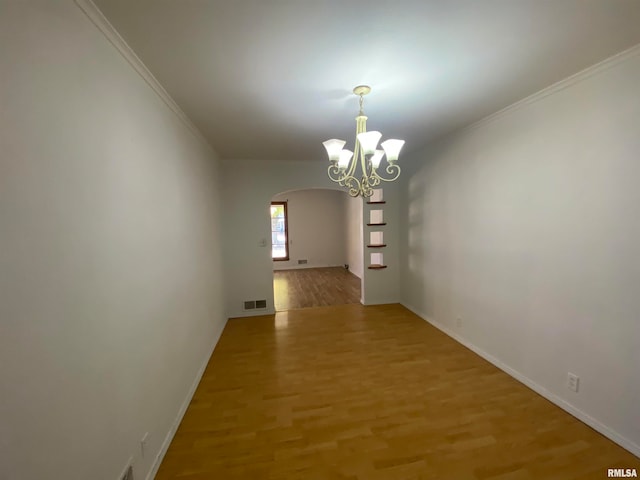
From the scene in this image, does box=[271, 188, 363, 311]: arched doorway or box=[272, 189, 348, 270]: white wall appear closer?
box=[271, 188, 363, 311]: arched doorway

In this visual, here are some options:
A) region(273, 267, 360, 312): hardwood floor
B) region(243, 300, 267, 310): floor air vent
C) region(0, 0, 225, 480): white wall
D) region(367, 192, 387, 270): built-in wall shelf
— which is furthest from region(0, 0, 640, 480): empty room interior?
region(273, 267, 360, 312): hardwood floor

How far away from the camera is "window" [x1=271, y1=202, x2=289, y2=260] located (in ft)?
27.2

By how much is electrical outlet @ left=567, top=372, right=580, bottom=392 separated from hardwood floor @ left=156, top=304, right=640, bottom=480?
22 centimetres

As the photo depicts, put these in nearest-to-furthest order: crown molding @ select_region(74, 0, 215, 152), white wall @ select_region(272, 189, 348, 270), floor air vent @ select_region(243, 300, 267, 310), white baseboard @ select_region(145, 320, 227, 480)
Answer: crown molding @ select_region(74, 0, 215, 152) < white baseboard @ select_region(145, 320, 227, 480) < floor air vent @ select_region(243, 300, 267, 310) < white wall @ select_region(272, 189, 348, 270)

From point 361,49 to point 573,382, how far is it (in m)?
2.85

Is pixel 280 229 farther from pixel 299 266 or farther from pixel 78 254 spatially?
pixel 78 254

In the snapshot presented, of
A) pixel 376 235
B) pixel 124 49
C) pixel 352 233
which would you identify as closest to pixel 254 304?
pixel 376 235

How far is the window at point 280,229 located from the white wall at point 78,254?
622cm

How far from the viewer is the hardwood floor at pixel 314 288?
5175 mm

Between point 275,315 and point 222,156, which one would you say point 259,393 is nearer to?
point 275,315

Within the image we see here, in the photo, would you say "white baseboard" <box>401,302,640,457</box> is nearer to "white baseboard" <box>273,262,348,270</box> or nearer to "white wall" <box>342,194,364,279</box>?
"white wall" <box>342,194,364,279</box>

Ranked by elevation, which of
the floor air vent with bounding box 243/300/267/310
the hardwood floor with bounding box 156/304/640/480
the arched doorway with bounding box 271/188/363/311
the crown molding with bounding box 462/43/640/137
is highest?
the crown molding with bounding box 462/43/640/137

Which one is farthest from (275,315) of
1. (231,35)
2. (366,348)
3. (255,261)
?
(231,35)

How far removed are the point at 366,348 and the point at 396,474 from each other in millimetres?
1638
